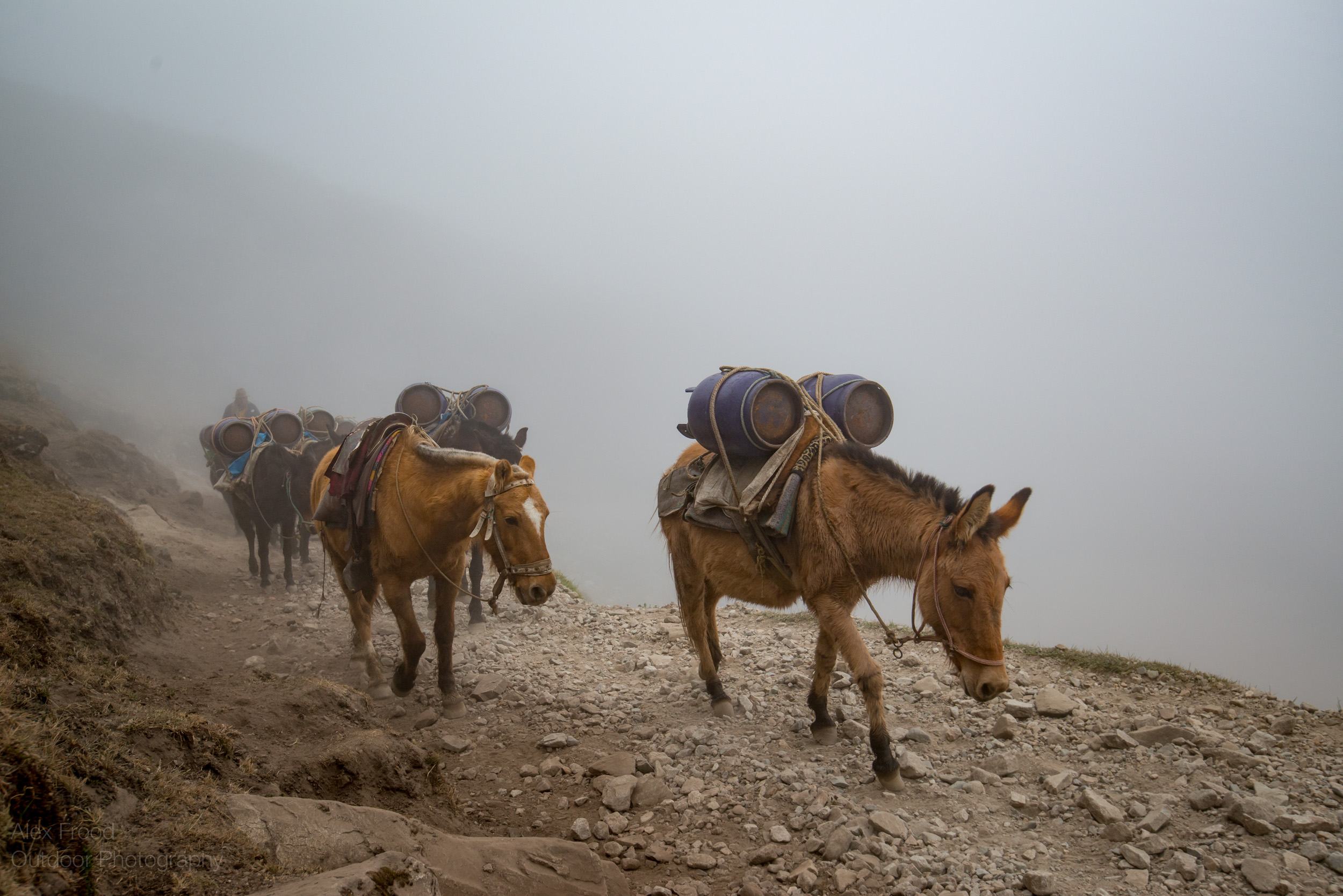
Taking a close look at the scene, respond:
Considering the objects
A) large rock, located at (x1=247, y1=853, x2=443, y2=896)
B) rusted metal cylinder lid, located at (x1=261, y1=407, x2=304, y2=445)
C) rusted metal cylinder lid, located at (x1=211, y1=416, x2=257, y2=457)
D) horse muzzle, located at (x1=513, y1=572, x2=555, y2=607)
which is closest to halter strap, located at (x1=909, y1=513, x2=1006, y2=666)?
horse muzzle, located at (x1=513, y1=572, x2=555, y2=607)

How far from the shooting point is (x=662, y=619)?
27.7 ft

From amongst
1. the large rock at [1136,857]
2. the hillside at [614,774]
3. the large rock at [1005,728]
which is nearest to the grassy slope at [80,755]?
the hillside at [614,774]

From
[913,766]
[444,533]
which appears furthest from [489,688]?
[913,766]

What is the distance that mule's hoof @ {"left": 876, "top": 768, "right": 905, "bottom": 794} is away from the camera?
4164mm

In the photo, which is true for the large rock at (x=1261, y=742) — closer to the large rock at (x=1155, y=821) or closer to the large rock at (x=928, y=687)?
the large rock at (x=1155, y=821)

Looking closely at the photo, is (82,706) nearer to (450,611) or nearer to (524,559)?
(524,559)

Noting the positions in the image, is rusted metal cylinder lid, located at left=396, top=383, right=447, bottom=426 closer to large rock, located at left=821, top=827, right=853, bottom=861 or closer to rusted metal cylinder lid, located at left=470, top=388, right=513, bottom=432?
rusted metal cylinder lid, located at left=470, top=388, right=513, bottom=432

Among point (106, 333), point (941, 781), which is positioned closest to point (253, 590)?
point (941, 781)

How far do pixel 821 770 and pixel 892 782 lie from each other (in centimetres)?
52

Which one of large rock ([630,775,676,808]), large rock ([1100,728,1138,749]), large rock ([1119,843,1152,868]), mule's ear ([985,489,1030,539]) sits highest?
mule's ear ([985,489,1030,539])

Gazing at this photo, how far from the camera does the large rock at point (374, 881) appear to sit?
206cm

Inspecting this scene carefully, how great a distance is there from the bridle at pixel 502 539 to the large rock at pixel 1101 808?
387 centimetres

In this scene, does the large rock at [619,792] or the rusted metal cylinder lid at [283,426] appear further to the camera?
the rusted metal cylinder lid at [283,426]

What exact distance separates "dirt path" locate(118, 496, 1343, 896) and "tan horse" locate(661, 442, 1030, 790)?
21.3 inches
